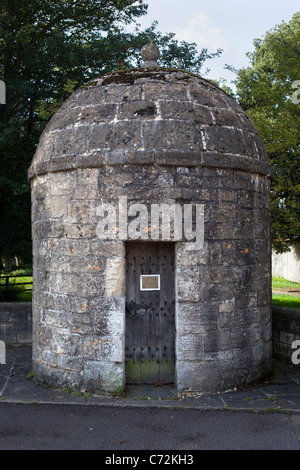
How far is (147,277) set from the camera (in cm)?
620

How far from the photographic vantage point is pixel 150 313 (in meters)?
6.21

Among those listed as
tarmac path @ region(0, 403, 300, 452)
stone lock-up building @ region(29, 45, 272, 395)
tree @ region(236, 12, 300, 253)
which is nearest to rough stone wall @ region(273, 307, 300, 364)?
stone lock-up building @ region(29, 45, 272, 395)

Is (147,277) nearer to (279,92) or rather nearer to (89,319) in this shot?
(89,319)

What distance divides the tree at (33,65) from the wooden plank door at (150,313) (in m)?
5.17

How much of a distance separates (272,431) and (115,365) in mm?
2070

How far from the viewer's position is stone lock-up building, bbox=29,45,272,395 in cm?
589

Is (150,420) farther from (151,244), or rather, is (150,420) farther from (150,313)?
(151,244)

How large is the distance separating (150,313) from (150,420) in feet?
4.93

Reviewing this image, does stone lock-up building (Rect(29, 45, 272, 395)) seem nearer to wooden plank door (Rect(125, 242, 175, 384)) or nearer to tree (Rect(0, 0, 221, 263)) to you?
wooden plank door (Rect(125, 242, 175, 384))

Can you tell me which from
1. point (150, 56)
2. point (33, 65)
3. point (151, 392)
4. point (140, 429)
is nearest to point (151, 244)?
point (151, 392)

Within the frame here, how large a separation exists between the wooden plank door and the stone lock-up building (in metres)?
0.01
